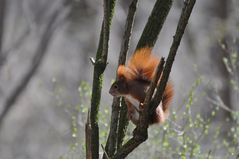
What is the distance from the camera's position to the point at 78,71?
50.3ft

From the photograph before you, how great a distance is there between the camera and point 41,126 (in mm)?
16047

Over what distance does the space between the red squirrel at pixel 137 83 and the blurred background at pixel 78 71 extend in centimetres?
80

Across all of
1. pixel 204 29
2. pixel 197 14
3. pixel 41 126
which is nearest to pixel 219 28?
pixel 204 29

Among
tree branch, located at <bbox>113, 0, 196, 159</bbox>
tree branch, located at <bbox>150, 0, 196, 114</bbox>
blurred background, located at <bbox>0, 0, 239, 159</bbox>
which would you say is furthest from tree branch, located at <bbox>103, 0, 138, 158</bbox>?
blurred background, located at <bbox>0, 0, 239, 159</bbox>

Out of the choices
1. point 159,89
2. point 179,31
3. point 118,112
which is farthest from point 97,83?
point 179,31

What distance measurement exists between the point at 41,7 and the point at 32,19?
72 centimetres

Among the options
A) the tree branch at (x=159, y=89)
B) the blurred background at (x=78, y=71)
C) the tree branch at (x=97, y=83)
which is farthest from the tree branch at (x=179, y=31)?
the blurred background at (x=78, y=71)

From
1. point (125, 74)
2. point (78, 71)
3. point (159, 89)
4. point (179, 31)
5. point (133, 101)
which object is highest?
point (179, 31)

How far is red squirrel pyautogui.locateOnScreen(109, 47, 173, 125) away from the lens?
2.92 m

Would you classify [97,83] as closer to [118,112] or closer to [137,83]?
[118,112]

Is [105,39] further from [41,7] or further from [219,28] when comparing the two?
[219,28]

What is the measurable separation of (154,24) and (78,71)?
1237cm

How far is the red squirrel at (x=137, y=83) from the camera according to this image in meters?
2.92

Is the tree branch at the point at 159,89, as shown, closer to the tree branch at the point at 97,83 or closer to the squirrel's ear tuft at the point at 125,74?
the tree branch at the point at 97,83
